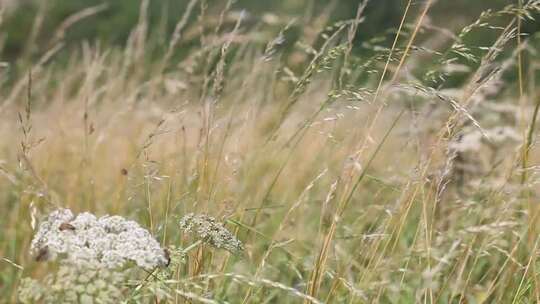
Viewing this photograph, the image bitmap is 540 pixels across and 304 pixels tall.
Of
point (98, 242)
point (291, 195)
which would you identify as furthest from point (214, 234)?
point (291, 195)

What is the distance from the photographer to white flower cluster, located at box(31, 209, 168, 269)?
4.30ft

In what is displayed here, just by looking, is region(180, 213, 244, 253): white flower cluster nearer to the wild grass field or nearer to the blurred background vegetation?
the wild grass field

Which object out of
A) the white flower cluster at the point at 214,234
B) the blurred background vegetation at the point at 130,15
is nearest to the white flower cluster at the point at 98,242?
the white flower cluster at the point at 214,234

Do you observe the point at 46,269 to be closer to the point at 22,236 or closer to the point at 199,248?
the point at 22,236

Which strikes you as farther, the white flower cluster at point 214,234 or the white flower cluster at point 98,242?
the white flower cluster at point 214,234

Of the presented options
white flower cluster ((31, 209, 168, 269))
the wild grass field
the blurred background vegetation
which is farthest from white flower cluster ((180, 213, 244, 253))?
the blurred background vegetation

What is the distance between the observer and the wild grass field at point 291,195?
1526 millimetres

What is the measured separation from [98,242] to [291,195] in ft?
7.02

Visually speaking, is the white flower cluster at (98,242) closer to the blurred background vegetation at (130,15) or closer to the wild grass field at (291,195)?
the wild grass field at (291,195)

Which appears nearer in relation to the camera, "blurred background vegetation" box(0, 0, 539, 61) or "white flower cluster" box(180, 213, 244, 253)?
"white flower cluster" box(180, 213, 244, 253)

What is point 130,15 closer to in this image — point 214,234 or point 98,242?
point 214,234

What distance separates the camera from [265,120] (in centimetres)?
488

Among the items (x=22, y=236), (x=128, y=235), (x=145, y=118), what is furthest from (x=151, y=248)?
(x=145, y=118)

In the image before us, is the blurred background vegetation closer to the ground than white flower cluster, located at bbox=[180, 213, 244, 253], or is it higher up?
closer to the ground
